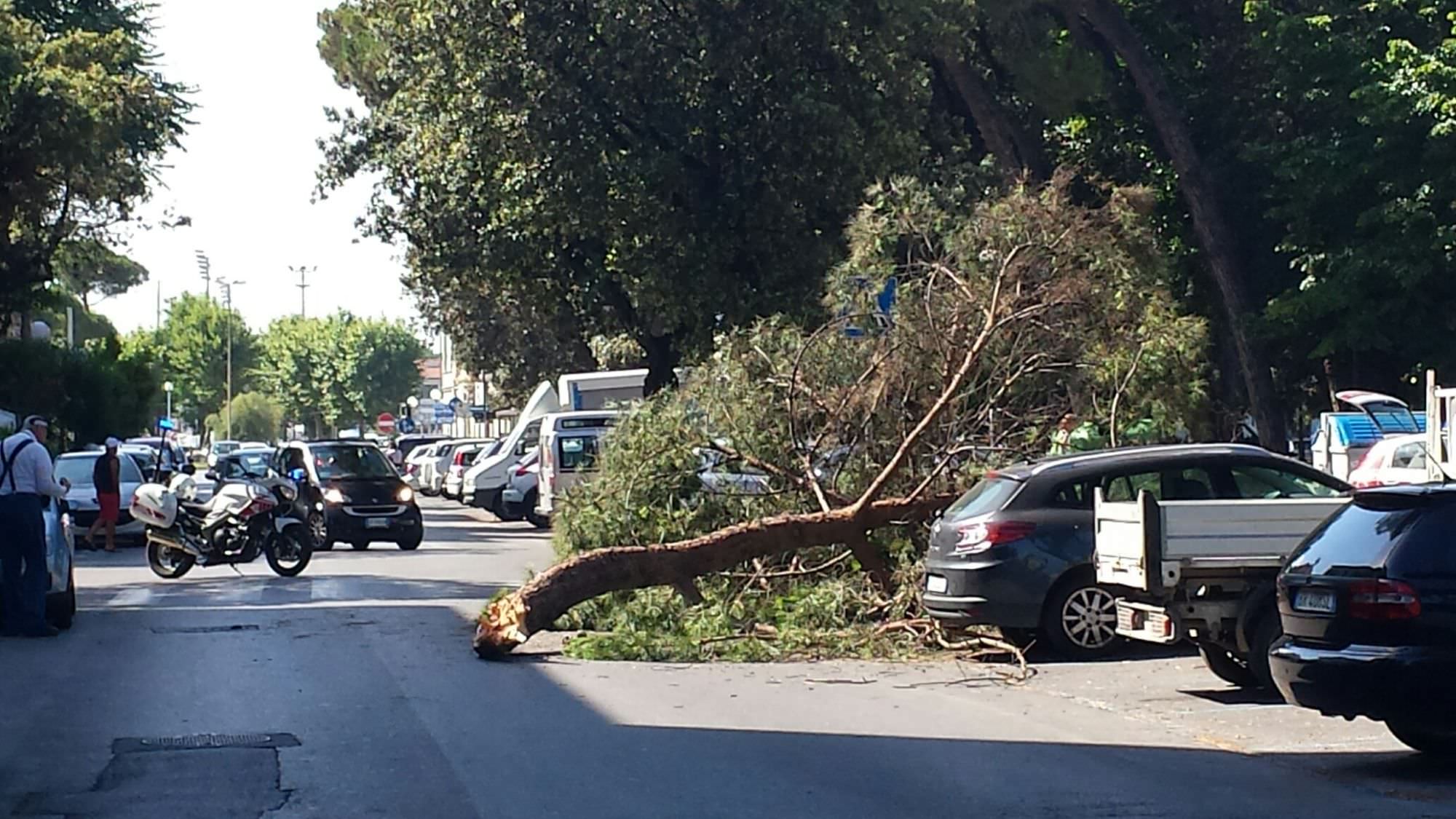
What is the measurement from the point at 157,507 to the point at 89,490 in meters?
8.31

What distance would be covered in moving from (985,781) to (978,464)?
8366 millimetres

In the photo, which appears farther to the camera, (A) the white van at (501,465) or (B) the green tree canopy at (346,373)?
(B) the green tree canopy at (346,373)

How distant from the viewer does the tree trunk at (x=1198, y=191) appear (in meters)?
37.2

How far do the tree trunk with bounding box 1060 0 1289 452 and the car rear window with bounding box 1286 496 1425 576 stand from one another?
91.0 ft

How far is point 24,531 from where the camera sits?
16.3 metres

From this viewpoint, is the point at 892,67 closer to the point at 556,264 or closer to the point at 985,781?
the point at 556,264

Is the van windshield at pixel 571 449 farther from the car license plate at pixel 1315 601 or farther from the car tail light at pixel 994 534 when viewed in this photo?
the car license plate at pixel 1315 601

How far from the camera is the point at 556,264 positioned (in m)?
36.7

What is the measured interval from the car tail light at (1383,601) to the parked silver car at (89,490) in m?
23.5

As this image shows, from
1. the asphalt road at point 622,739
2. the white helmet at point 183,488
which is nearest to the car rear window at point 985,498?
the asphalt road at point 622,739

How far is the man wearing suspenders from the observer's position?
53.4 ft

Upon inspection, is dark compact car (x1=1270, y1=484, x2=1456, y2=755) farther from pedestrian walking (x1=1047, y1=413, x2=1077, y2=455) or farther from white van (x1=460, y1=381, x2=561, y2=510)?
white van (x1=460, y1=381, x2=561, y2=510)

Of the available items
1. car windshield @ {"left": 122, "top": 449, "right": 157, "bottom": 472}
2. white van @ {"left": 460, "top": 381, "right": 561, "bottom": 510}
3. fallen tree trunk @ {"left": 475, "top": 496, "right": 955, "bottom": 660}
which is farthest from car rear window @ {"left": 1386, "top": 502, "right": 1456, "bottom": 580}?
white van @ {"left": 460, "top": 381, "right": 561, "bottom": 510}

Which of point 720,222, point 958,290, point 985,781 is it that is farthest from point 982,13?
point 985,781
